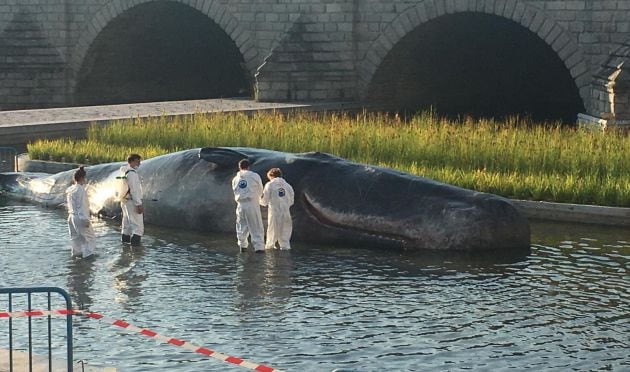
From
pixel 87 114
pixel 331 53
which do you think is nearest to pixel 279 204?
pixel 87 114

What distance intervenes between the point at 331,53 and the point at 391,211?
970 inches

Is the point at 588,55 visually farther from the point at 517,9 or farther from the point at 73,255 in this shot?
the point at 73,255

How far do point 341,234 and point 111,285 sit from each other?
3750 mm

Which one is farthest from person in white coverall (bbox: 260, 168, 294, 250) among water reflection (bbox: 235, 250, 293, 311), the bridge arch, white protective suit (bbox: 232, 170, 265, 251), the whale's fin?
the bridge arch

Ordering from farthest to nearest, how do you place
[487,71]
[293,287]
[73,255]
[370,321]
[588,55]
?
[487,71]
[588,55]
[73,255]
[293,287]
[370,321]

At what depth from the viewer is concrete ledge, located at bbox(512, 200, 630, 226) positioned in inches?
806

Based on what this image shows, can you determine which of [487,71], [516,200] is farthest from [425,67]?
[516,200]

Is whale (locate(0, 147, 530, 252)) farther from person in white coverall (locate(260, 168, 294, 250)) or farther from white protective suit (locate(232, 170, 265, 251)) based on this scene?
white protective suit (locate(232, 170, 265, 251))

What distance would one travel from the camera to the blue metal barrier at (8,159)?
1119 inches

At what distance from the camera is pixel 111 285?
53.5 ft

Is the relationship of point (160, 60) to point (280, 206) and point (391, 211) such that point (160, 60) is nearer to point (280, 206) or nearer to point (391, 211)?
point (280, 206)

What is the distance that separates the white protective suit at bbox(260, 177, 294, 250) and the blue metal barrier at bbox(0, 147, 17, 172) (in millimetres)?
11291

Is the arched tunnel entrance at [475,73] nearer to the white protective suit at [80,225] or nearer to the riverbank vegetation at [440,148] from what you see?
the riverbank vegetation at [440,148]

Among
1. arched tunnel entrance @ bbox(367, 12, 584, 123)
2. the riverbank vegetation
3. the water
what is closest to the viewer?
the water
